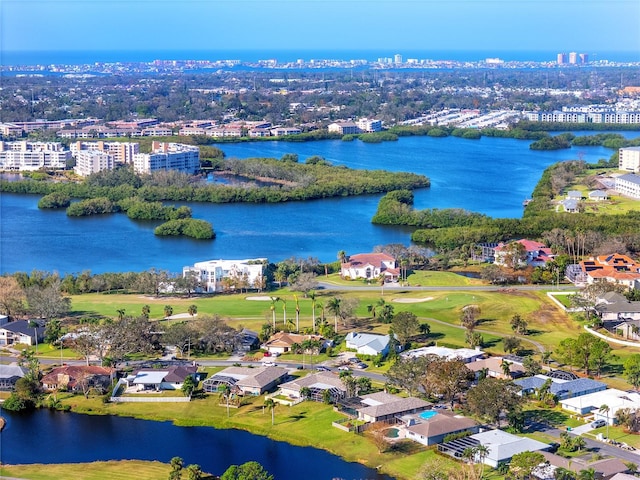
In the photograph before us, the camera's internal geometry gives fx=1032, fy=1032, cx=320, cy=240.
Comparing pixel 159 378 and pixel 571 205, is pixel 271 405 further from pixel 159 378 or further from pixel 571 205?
pixel 571 205

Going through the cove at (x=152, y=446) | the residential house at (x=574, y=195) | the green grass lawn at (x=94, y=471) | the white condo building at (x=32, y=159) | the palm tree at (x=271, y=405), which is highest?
the white condo building at (x=32, y=159)

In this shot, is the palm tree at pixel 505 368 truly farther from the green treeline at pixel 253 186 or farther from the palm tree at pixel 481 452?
the green treeline at pixel 253 186

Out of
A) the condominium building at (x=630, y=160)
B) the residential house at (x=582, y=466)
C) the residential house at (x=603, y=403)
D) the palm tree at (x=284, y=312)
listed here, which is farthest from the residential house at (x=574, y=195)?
the residential house at (x=582, y=466)

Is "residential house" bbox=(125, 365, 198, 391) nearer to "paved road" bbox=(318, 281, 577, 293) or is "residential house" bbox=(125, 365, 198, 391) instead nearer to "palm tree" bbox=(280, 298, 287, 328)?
"palm tree" bbox=(280, 298, 287, 328)

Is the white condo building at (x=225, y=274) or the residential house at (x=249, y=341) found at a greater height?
the white condo building at (x=225, y=274)

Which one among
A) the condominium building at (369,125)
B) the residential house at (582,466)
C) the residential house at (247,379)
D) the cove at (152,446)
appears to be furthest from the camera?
the condominium building at (369,125)

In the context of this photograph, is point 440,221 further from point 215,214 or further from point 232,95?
point 232,95
